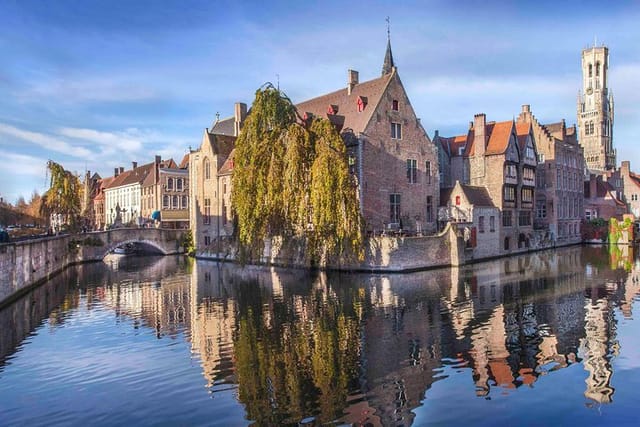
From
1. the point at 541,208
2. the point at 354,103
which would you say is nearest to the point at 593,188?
the point at 541,208

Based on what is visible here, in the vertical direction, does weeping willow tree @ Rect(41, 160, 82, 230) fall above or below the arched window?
below

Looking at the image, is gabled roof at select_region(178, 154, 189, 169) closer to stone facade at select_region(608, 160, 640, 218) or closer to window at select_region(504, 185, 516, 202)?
window at select_region(504, 185, 516, 202)

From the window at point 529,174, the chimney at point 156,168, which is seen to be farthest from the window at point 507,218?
the chimney at point 156,168

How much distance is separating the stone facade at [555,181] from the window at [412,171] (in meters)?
19.3

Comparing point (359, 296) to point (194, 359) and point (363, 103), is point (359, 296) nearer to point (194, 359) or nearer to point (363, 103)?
point (194, 359)

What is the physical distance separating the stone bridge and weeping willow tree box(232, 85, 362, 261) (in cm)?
1352

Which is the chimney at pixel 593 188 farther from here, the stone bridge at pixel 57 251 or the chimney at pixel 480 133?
the stone bridge at pixel 57 251

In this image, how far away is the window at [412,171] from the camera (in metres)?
46.6

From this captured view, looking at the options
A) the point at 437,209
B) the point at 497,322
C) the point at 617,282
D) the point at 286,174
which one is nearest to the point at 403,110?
the point at 437,209

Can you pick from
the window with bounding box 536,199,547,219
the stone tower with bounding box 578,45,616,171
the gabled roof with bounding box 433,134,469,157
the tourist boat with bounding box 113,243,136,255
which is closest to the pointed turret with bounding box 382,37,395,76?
the gabled roof with bounding box 433,134,469,157

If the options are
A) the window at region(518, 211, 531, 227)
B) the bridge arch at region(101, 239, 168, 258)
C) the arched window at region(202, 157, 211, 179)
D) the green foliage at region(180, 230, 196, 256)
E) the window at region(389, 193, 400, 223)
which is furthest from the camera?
the green foliage at region(180, 230, 196, 256)

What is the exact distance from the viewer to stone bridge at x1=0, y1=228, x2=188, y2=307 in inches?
1075

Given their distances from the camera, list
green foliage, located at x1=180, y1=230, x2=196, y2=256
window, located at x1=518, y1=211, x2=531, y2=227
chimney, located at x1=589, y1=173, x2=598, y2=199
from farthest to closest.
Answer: chimney, located at x1=589, y1=173, x2=598, y2=199
green foliage, located at x1=180, y1=230, x2=196, y2=256
window, located at x1=518, y1=211, x2=531, y2=227

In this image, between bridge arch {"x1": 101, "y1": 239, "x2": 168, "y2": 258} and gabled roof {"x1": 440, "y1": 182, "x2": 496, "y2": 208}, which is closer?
gabled roof {"x1": 440, "y1": 182, "x2": 496, "y2": 208}
